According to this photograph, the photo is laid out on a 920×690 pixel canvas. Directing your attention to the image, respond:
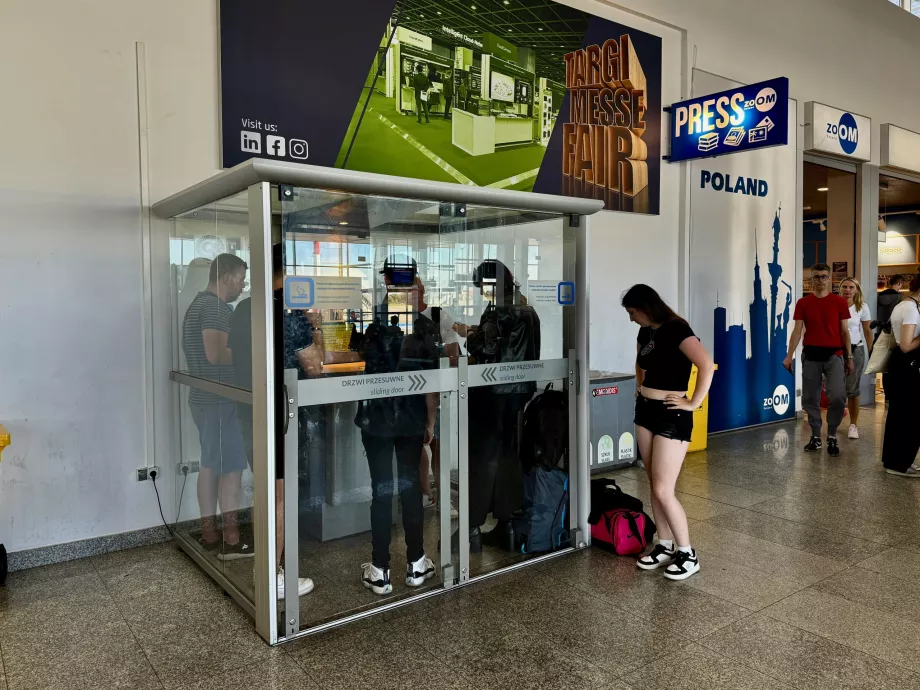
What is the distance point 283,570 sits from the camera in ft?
10.7

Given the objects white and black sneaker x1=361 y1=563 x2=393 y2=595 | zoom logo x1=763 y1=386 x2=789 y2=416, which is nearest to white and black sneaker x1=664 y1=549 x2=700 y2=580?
white and black sneaker x1=361 y1=563 x2=393 y2=595

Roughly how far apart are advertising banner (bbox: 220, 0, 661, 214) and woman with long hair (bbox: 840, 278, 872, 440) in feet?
8.69

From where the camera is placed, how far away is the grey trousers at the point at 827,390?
6.97 meters

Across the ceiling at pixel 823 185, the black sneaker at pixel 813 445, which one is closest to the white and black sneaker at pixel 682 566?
the black sneaker at pixel 813 445

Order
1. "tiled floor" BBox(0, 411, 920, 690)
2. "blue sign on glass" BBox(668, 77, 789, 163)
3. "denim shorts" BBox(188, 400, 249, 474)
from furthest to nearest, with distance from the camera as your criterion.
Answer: "blue sign on glass" BBox(668, 77, 789, 163), "denim shorts" BBox(188, 400, 249, 474), "tiled floor" BBox(0, 411, 920, 690)

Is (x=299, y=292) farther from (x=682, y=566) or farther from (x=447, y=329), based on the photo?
(x=682, y=566)

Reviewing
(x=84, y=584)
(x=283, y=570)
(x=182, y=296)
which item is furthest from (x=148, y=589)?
(x=182, y=296)

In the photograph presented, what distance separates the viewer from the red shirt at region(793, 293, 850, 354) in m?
6.93

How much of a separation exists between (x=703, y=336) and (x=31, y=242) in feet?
21.3

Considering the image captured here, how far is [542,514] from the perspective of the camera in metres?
4.25

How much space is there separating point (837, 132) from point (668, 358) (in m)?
7.45

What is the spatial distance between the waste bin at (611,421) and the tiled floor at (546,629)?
1.57 meters

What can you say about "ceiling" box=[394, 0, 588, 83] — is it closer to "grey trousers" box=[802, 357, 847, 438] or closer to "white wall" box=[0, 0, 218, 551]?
"white wall" box=[0, 0, 218, 551]

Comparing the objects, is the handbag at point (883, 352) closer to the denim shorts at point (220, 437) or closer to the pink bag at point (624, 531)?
the pink bag at point (624, 531)
